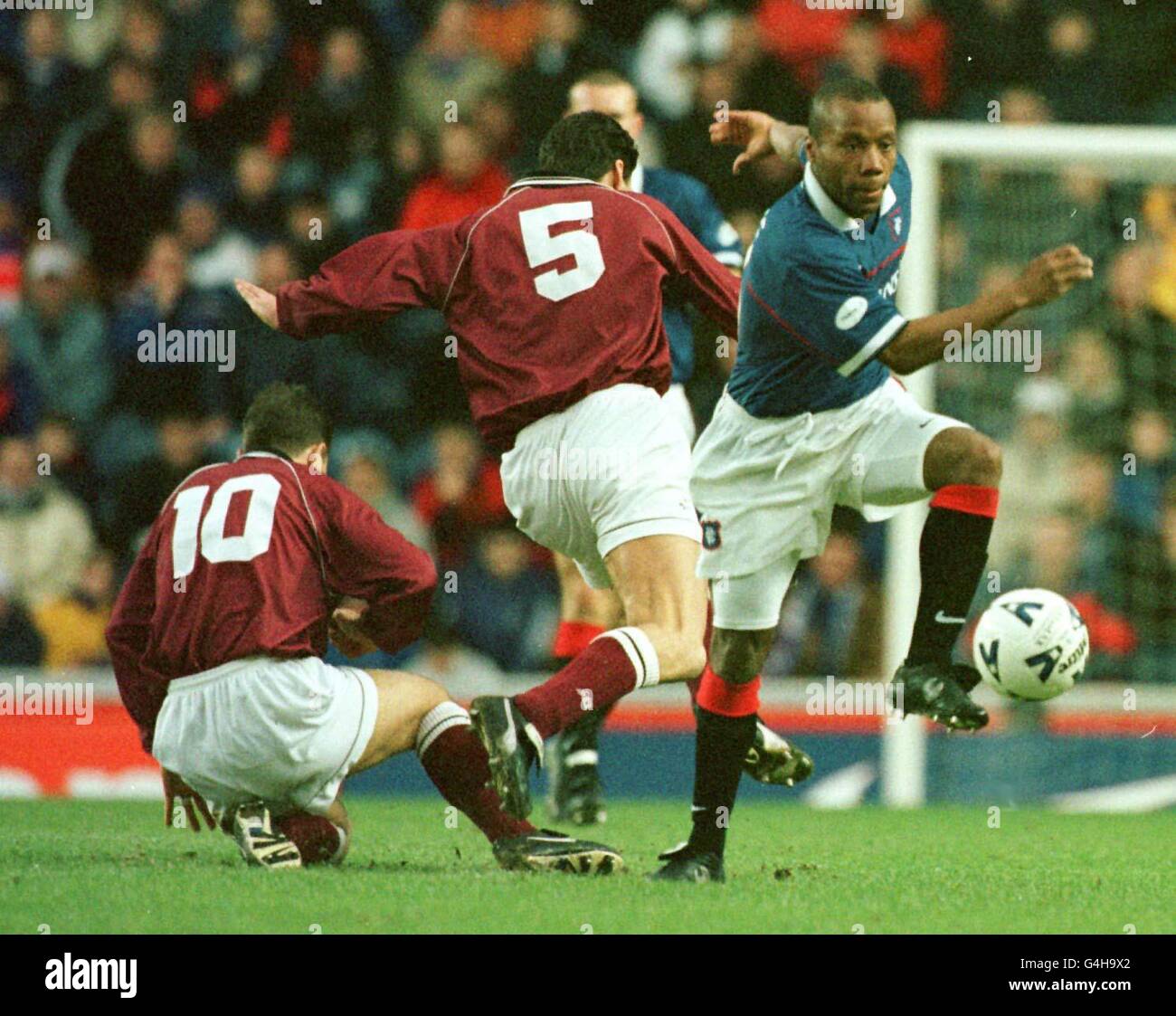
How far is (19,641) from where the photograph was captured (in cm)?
902

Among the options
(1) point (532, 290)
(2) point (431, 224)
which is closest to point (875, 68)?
(2) point (431, 224)

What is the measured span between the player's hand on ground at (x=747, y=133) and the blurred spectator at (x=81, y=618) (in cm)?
430

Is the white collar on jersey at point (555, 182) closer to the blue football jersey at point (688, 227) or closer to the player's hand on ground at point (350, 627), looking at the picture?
the player's hand on ground at point (350, 627)

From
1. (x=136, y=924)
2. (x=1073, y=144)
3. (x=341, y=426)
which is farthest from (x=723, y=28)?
(x=136, y=924)

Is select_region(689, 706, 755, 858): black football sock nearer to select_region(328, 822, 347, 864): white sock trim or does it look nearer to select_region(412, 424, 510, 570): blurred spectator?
select_region(328, 822, 347, 864): white sock trim

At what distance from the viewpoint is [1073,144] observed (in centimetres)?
862

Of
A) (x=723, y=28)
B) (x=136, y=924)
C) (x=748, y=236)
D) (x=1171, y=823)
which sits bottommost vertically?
(x=1171, y=823)

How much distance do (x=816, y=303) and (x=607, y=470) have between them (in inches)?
29.2

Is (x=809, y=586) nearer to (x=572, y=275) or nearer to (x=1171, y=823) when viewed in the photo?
(x=1171, y=823)

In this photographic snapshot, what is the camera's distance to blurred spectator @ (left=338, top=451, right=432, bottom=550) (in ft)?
29.7

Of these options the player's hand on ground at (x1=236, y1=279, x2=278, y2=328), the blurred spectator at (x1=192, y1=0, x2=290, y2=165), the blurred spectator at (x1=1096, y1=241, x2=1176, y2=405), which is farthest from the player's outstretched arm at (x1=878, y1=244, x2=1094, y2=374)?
the blurred spectator at (x1=192, y1=0, x2=290, y2=165)

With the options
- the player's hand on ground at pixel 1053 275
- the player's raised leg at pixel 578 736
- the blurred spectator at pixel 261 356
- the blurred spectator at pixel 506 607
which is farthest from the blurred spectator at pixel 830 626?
the player's hand on ground at pixel 1053 275

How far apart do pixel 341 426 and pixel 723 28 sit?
8.98 ft

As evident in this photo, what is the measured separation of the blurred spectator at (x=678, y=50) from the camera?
9719mm
